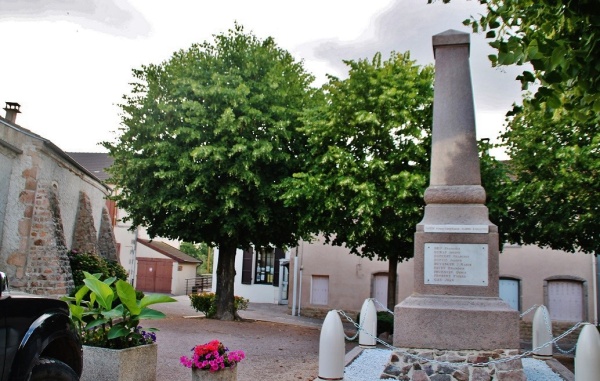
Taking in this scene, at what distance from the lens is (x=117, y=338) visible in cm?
667

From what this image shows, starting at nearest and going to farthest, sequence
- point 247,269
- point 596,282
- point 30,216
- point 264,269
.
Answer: point 30,216, point 596,282, point 247,269, point 264,269

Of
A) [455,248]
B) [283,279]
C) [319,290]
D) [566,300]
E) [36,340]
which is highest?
[455,248]

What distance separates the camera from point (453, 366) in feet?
22.5

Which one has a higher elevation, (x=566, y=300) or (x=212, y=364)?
(x=212, y=364)

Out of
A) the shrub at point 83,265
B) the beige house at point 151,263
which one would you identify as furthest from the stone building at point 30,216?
the beige house at point 151,263

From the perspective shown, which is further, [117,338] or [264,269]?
[264,269]

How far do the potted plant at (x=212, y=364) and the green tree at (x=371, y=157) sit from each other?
7.59m

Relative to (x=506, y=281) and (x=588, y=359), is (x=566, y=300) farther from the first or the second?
(x=588, y=359)

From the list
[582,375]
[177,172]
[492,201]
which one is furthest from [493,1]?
[177,172]

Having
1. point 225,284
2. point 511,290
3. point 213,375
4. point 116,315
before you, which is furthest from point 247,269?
point 213,375

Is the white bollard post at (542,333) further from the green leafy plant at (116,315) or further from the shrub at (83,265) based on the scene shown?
the shrub at (83,265)

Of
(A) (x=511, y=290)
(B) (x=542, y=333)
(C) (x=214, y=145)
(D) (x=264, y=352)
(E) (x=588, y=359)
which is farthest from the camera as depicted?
(A) (x=511, y=290)

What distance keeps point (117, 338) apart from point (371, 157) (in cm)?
947

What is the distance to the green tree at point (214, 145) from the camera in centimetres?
1551
